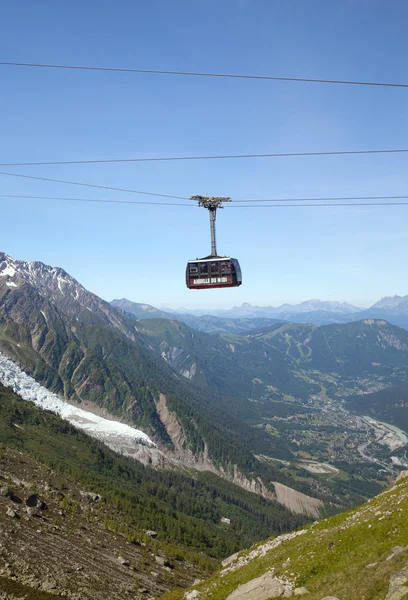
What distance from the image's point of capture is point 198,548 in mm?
158875

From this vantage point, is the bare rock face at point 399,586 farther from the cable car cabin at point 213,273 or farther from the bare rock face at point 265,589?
the cable car cabin at point 213,273

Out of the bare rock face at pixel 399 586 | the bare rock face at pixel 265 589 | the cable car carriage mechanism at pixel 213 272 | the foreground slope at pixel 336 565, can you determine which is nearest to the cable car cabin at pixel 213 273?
the cable car carriage mechanism at pixel 213 272

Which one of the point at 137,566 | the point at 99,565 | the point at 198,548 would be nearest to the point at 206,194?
the point at 99,565

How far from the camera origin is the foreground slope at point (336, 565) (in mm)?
26672

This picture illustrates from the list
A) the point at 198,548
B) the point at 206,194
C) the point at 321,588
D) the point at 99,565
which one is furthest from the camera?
the point at 198,548

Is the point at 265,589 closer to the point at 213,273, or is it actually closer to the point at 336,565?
the point at 336,565

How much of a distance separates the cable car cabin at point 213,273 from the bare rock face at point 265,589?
33.5m

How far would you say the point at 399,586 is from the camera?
24141 mm

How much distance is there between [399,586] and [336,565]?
30.8 feet

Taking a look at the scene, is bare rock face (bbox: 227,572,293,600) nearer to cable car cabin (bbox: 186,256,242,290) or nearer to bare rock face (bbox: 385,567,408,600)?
bare rock face (bbox: 385,567,408,600)

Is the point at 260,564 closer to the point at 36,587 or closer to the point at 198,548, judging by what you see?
the point at 36,587

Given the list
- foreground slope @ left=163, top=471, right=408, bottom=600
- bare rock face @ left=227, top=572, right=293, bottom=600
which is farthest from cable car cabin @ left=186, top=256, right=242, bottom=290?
bare rock face @ left=227, top=572, right=293, bottom=600

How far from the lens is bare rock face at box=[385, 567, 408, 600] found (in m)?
23.4

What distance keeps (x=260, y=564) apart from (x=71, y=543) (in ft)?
170
